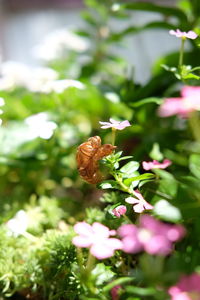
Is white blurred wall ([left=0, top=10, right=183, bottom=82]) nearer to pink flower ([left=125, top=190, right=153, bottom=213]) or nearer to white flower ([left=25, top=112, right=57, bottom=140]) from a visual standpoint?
white flower ([left=25, top=112, right=57, bottom=140])

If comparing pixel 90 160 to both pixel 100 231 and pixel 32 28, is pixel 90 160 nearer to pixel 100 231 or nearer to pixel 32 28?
pixel 100 231

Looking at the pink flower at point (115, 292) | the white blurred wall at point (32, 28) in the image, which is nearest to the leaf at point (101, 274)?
the pink flower at point (115, 292)

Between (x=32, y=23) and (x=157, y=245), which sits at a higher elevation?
(x=157, y=245)

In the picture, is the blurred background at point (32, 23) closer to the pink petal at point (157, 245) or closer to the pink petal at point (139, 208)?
the pink petal at point (139, 208)

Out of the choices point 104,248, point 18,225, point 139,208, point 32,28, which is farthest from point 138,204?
point 32,28

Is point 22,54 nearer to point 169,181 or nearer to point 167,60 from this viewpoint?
point 167,60

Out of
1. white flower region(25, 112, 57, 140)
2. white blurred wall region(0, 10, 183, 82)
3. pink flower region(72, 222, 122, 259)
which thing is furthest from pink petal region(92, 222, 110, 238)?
white blurred wall region(0, 10, 183, 82)
